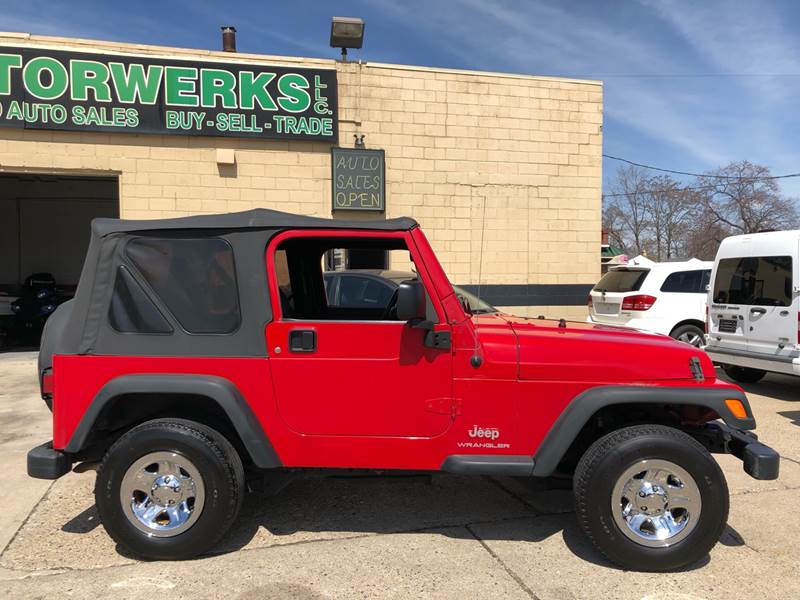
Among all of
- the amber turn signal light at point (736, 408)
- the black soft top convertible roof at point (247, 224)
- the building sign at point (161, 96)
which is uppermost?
the building sign at point (161, 96)

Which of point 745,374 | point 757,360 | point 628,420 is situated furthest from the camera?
point 745,374

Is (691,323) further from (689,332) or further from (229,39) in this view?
(229,39)

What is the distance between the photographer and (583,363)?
324 cm

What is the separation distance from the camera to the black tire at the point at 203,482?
10.4 feet

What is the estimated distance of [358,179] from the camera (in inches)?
428

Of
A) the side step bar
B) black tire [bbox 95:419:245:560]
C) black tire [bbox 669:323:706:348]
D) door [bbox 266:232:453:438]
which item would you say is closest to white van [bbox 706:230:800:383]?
black tire [bbox 669:323:706:348]

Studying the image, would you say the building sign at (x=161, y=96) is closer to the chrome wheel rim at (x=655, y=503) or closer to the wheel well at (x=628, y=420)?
the wheel well at (x=628, y=420)

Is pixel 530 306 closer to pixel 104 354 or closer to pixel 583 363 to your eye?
pixel 583 363

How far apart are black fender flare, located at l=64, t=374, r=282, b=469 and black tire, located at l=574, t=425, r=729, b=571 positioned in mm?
1871

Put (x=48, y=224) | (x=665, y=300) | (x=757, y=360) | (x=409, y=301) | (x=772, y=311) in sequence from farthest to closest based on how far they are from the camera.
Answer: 1. (x=48, y=224)
2. (x=665, y=300)
3. (x=757, y=360)
4. (x=772, y=311)
5. (x=409, y=301)

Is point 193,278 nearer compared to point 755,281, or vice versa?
point 193,278

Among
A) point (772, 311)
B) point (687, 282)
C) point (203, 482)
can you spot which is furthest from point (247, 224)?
point (687, 282)

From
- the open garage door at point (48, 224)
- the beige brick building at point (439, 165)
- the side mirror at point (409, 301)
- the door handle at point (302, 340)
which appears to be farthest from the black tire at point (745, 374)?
the open garage door at point (48, 224)

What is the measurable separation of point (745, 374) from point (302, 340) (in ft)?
26.3
